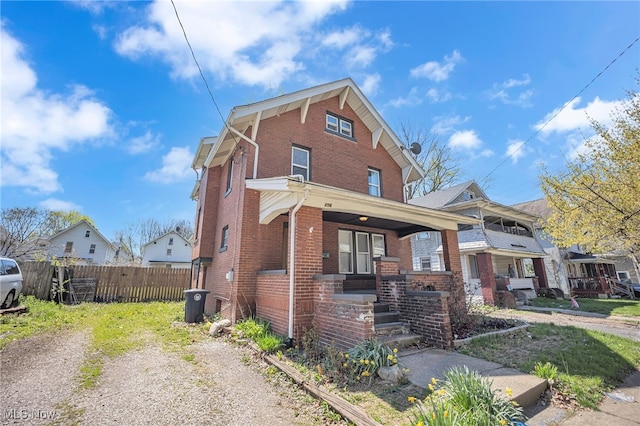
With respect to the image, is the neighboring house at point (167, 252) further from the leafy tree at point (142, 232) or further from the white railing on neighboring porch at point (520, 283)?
the white railing on neighboring porch at point (520, 283)

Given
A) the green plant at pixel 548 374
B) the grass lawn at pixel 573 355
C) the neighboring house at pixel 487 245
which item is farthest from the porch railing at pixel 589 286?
the green plant at pixel 548 374

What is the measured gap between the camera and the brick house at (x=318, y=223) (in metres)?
6.14

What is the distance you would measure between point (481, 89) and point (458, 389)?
450 inches

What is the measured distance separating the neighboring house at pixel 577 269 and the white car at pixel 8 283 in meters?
27.6

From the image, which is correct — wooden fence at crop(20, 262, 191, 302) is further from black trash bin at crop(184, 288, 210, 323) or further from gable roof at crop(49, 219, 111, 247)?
gable roof at crop(49, 219, 111, 247)

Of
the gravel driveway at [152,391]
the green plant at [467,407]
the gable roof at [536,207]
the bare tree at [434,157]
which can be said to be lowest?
the gravel driveway at [152,391]

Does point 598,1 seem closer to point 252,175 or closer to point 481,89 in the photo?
point 481,89

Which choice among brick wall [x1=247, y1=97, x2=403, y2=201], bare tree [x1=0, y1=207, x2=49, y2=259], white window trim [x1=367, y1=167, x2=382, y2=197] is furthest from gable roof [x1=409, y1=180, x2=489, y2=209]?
bare tree [x1=0, y1=207, x2=49, y2=259]

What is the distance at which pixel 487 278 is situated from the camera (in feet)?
51.9

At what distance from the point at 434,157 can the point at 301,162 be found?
19.2 metres

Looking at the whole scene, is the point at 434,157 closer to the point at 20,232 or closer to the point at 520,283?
the point at 520,283

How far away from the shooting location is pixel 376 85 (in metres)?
12.6

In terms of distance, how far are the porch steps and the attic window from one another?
735cm

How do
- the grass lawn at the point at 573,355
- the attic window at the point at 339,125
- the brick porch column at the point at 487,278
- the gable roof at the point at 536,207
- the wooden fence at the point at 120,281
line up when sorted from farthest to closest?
the gable roof at the point at 536,207 < the brick porch column at the point at 487,278 < the wooden fence at the point at 120,281 < the attic window at the point at 339,125 < the grass lawn at the point at 573,355
